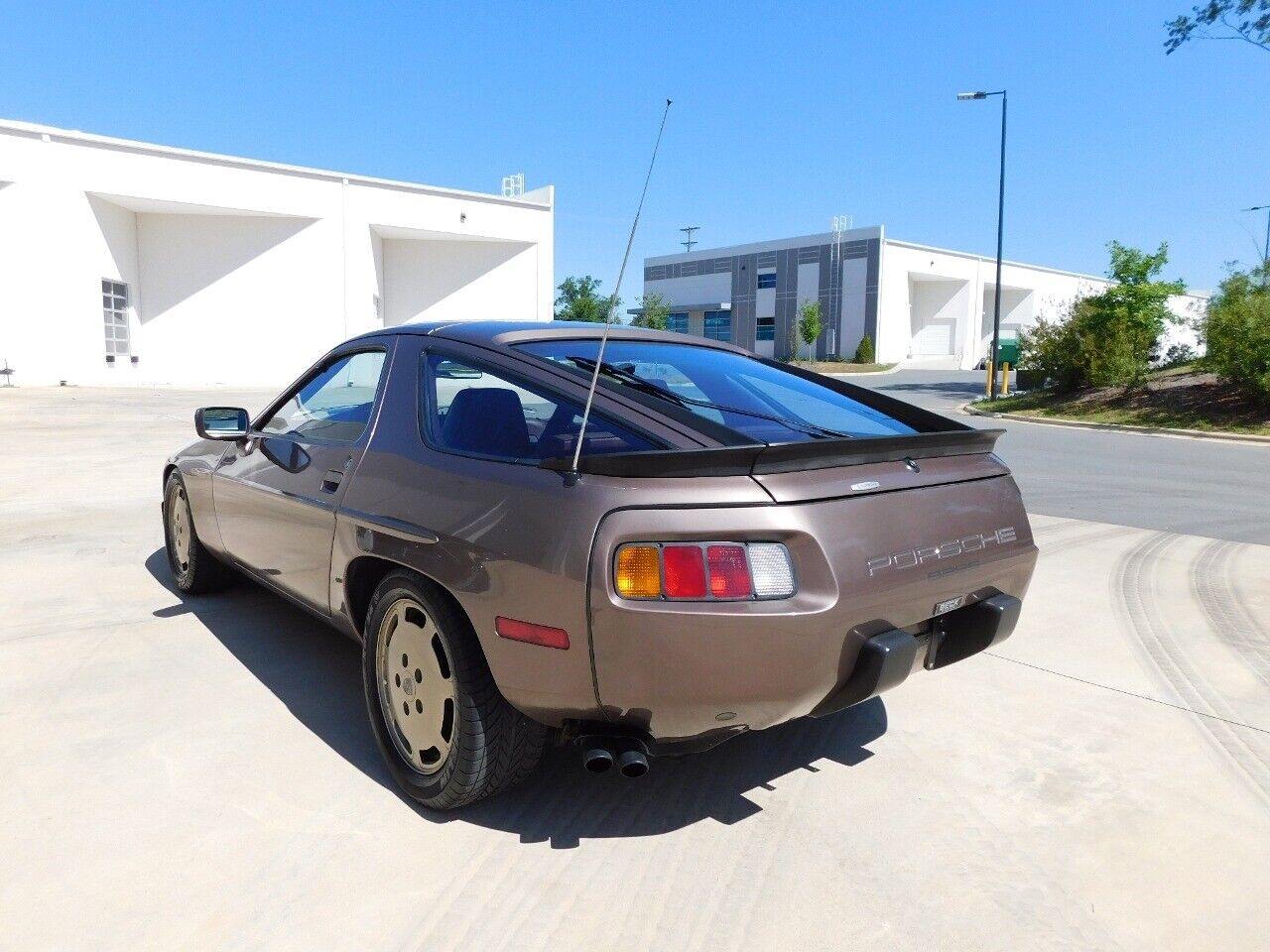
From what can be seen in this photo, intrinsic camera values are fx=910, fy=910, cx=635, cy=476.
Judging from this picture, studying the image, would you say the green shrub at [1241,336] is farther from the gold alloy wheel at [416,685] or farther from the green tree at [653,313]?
the green tree at [653,313]

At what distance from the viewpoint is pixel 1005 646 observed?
4.33 metres

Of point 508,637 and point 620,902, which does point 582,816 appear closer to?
point 620,902

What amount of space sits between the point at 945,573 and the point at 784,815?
87cm

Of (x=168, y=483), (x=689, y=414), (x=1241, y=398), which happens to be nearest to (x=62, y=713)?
(x=168, y=483)

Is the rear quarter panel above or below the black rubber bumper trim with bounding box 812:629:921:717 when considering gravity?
above

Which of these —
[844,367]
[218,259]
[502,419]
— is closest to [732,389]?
[502,419]

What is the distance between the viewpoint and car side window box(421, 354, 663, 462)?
8.29ft

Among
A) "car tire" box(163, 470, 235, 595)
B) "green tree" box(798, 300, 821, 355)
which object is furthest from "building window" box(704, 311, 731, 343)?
"car tire" box(163, 470, 235, 595)

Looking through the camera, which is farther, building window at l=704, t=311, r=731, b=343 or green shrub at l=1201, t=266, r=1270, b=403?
building window at l=704, t=311, r=731, b=343

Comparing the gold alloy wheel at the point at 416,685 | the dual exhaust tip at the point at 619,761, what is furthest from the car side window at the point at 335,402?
the dual exhaust tip at the point at 619,761

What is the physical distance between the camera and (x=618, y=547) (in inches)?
86.3

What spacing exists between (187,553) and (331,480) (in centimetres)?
210

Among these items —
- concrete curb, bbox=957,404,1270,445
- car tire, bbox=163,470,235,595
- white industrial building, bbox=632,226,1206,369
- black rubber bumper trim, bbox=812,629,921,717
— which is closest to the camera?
black rubber bumper trim, bbox=812,629,921,717

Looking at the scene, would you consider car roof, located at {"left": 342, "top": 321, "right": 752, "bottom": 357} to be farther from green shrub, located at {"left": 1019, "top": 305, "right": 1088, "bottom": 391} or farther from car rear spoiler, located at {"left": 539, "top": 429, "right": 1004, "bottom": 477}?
green shrub, located at {"left": 1019, "top": 305, "right": 1088, "bottom": 391}
